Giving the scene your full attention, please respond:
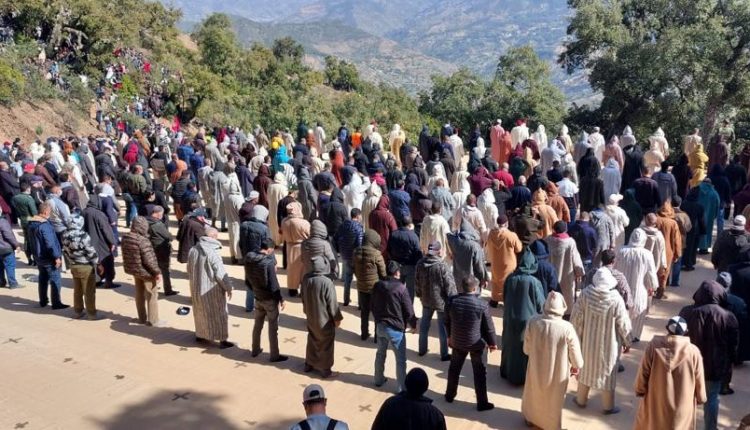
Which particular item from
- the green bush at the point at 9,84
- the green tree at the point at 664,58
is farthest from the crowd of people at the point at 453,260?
the green bush at the point at 9,84

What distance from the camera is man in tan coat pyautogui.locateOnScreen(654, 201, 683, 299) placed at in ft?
28.8

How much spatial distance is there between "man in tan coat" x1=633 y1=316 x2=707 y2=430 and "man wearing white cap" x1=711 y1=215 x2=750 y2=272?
3025mm

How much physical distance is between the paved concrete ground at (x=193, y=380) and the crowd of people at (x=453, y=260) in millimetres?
217

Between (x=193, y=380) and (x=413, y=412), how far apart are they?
3.61m

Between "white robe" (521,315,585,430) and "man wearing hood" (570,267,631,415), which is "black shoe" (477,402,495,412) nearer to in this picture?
"white robe" (521,315,585,430)

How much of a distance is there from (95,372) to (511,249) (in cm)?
526

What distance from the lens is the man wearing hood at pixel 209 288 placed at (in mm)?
7551

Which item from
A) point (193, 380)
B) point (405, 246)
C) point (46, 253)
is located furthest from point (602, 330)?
point (46, 253)

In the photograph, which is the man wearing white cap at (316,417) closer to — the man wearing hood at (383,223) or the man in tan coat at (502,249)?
the man in tan coat at (502,249)

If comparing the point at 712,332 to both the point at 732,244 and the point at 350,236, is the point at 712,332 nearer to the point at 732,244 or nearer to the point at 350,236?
the point at 732,244

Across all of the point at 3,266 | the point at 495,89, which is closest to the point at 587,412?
the point at 3,266

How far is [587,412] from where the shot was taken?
6430mm

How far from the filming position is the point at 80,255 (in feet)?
27.0

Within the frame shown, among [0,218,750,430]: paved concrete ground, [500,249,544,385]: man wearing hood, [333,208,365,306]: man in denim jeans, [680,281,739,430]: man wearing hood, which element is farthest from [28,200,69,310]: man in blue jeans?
[680,281,739,430]: man wearing hood
